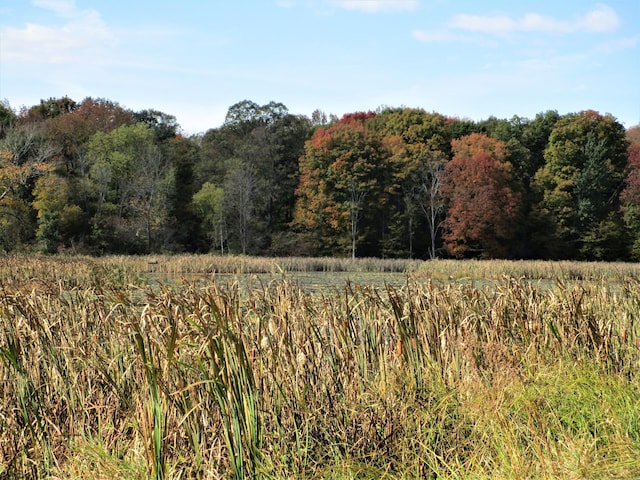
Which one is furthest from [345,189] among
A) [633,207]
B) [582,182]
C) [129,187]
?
[633,207]

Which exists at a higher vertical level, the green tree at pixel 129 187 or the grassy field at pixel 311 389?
the green tree at pixel 129 187

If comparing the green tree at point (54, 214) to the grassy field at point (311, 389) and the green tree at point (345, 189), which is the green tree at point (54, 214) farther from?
the grassy field at point (311, 389)

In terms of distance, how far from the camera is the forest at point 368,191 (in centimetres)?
3350

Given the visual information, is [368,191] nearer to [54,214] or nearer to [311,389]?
[54,214]

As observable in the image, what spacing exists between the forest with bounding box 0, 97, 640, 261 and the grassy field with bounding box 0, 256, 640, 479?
2742 cm

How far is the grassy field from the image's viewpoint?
3.01m

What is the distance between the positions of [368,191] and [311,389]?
31.6 meters

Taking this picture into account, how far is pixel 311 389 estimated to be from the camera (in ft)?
11.8

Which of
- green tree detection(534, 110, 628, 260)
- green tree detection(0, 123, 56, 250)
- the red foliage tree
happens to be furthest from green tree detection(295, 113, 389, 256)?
green tree detection(0, 123, 56, 250)

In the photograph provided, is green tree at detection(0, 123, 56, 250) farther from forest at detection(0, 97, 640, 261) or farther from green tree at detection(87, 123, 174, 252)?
green tree at detection(87, 123, 174, 252)

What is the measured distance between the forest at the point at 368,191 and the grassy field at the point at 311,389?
2742cm

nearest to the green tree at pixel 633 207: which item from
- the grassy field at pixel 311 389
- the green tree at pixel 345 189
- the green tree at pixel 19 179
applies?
the green tree at pixel 345 189

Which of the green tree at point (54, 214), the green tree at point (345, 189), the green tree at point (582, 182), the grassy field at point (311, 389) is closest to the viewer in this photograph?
the grassy field at point (311, 389)

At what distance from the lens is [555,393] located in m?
3.88
